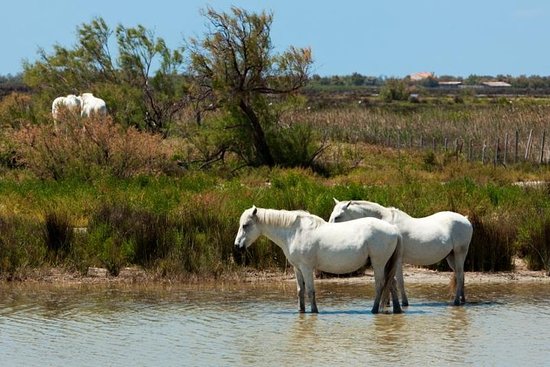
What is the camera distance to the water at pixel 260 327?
464 inches

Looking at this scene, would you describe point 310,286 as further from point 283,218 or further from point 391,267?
point 391,267

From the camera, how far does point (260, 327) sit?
13406 mm

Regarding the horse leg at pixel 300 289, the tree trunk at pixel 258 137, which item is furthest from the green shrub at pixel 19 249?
the tree trunk at pixel 258 137

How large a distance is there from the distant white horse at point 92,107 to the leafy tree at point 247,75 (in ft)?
11.1

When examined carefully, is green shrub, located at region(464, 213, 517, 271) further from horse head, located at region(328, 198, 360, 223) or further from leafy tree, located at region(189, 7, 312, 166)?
leafy tree, located at region(189, 7, 312, 166)

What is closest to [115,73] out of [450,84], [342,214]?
[342,214]

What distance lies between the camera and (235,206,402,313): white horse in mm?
14000

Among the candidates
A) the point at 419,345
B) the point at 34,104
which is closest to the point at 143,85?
the point at 34,104

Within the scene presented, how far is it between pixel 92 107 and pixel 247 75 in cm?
488

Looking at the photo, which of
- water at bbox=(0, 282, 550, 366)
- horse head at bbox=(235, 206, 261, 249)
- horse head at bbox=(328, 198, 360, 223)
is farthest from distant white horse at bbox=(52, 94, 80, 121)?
horse head at bbox=(235, 206, 261, 249)

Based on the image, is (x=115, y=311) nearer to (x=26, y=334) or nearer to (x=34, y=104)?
(x=26, y=334)

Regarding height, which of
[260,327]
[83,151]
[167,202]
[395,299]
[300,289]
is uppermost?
[83,151]

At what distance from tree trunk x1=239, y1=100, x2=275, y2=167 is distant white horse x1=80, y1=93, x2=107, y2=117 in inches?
160

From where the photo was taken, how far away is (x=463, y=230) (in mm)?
15125
